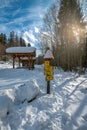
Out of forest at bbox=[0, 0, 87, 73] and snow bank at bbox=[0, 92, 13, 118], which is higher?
forest at bbox=[0, 0, 87, 73]

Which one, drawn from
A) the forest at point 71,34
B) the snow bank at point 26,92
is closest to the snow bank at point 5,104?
the snow bank at point 26,92

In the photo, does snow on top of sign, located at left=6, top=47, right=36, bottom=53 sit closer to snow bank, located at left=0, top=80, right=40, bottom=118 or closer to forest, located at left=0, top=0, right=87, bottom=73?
forest, located at left=0, top=0, right=87, bottom=73

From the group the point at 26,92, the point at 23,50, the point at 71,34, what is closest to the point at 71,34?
the point at 71,34

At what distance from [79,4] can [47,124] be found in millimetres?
21350

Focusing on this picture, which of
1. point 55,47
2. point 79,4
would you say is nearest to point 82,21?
point 79,4

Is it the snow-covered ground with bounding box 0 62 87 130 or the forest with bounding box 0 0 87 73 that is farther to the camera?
the forest with bounding box 0 0 87 73

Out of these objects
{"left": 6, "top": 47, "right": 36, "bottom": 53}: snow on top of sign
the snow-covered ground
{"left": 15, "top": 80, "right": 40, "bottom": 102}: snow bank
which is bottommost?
the snow-covered ground

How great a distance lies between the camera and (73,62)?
987 inches

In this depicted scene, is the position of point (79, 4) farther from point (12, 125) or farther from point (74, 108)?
point (12, 125)

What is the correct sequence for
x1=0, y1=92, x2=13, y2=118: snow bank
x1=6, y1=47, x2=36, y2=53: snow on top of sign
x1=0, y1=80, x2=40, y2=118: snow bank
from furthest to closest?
x1=6, y1=47, x2=36, y2=53: snow on top of sign, x1=0, y1=80, x2=40, y2=118: snow bank, x1=0, y1=92, x2=13, y2=118: snow bank

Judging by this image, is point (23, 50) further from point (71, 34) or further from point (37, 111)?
point (37, 111)

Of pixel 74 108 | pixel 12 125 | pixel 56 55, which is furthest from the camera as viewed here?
pixel 56 55

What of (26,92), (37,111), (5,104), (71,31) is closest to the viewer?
(5,104)

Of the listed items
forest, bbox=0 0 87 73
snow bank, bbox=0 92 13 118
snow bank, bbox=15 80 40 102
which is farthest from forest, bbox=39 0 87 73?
snow bank, bbox=0 92 13 118
